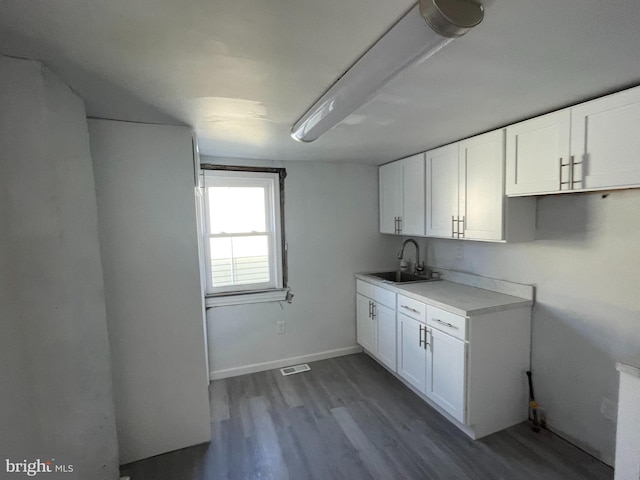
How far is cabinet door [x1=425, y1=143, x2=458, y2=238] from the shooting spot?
2.41 meters

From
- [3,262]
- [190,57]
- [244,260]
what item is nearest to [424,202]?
[244,260]

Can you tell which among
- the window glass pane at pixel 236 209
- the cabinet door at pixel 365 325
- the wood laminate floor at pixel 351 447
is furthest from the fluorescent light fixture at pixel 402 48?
the cabinet door at pixel 365 325

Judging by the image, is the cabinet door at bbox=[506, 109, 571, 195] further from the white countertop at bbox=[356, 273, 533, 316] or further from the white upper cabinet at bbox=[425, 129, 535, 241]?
the white countertop at bbox=[356, 273, 533, 316]

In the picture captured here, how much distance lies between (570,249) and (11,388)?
299 centimetres

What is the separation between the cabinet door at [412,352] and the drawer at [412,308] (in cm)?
4

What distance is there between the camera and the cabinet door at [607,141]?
1.43 m

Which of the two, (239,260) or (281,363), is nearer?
(239,260)

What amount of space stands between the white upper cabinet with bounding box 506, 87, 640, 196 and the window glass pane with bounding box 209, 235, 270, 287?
230 centimetres

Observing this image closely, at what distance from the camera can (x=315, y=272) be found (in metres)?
3.31

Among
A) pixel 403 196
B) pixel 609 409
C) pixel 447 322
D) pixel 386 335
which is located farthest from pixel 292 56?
pixel 609 409

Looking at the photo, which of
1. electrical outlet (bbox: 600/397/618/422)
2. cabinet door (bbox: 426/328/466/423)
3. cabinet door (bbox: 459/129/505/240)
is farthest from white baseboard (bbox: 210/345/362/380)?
electrical outlet (bbox: 600/397/618/422)

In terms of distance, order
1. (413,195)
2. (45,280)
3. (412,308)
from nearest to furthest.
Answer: (45,280)
(412,308)
(413,195)

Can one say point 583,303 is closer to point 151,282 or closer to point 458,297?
point 458,297

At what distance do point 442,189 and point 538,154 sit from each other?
30.4 inches
